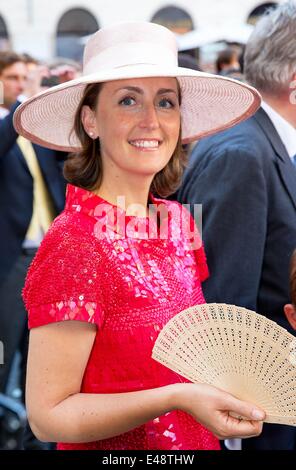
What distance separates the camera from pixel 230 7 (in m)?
26.8

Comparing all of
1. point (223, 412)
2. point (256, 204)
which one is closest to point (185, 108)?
point (256, 204)

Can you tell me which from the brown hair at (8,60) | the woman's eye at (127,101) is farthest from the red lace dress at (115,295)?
the brown hair at (8,60)

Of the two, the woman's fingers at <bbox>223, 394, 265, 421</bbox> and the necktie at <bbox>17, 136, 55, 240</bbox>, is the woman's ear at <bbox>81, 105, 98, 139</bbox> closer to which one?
the woman's fingers at <bbox>223, 394, 265, 421</bbox>

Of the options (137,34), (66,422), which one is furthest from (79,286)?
(137,34)

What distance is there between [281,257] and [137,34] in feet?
3.09

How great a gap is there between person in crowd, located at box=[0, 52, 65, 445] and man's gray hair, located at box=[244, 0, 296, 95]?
175 centimetres

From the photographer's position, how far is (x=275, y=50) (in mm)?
2975

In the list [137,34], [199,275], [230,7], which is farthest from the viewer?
[230,7]

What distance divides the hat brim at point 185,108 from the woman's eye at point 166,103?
8 cm

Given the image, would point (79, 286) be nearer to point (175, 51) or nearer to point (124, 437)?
point (124, 437)

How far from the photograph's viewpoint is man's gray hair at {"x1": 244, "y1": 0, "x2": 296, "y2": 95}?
9.69 ft

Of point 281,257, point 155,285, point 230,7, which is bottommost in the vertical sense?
point 230,7

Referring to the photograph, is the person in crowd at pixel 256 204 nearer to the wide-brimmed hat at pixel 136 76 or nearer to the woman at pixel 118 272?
the wide-brimmed hat at pixel 136 76

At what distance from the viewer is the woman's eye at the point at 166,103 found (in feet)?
7.11
